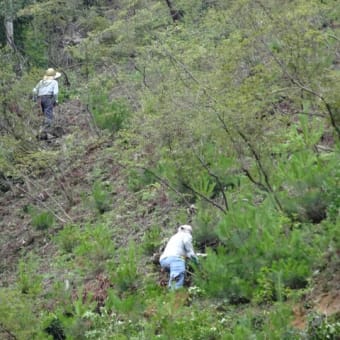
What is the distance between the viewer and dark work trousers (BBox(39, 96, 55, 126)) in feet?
54.4

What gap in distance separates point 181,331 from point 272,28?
14.3 feet

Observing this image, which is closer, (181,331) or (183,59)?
(181,331)

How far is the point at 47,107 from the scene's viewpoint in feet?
54.9

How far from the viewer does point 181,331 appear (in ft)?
27.8

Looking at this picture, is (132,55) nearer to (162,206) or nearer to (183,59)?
(183,59)

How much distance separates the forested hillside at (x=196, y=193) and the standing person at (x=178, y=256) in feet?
0.62

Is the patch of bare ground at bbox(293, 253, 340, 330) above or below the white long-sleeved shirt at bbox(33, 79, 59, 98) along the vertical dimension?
above

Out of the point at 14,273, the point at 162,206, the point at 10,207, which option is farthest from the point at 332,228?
the point at 10,207

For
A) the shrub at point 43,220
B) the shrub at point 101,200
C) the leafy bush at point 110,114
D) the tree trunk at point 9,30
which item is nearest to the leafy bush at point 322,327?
the shrub at point 101,200

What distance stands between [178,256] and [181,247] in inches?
5.9

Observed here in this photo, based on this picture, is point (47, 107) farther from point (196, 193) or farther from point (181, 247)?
point (181, 247)

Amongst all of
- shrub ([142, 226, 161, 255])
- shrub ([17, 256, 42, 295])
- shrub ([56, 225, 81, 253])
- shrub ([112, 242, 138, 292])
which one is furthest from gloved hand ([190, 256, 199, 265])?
shrub ([56, 225, 81, 253])

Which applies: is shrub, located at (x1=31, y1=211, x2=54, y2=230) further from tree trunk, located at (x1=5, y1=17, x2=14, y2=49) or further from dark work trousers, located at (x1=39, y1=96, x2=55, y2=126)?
tree trunk, located at (x1=5, y1=17, x2=14, y2=49)

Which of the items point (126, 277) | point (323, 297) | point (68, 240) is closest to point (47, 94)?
point (68, 240)
